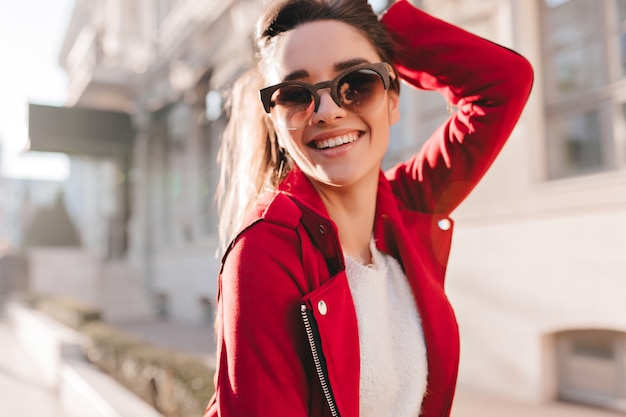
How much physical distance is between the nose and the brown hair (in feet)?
0.74

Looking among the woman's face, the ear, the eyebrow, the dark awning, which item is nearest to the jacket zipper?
the woman's face

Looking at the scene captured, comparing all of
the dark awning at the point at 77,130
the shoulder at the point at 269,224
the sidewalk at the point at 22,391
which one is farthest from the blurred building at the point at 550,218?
the dark awning at the point at 77,130

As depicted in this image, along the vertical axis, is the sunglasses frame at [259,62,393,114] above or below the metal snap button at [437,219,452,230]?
above

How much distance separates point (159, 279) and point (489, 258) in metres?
11.6

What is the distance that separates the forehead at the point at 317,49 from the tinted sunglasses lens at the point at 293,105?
43mm

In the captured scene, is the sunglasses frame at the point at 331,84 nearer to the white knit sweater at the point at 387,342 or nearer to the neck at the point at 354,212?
the neck at the point at 354,212

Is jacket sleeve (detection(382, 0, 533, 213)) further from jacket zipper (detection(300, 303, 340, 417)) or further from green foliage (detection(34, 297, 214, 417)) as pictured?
green foliage (detection(34, 297, 214, 417))

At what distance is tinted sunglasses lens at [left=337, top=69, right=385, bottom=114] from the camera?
144 cm

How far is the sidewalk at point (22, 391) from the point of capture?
587 centimetres

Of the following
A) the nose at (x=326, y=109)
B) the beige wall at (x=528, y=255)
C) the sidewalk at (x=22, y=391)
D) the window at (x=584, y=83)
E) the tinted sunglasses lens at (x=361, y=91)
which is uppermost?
the window at (x=584, y=83)

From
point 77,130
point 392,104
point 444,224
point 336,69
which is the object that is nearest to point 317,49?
point 336,69

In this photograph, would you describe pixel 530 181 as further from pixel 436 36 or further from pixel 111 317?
pixel 111 317

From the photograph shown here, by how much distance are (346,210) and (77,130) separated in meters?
16.0

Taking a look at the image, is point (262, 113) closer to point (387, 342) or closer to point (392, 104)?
point (392, 104)
